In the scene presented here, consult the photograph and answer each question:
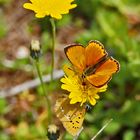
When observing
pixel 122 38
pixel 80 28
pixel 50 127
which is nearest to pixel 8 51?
pixel 80 28

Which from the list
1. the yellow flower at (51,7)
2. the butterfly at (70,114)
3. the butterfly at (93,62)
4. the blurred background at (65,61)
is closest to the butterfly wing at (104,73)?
the butterfly at (93,62)

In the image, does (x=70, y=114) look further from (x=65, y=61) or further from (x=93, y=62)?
(x=65, y=61)

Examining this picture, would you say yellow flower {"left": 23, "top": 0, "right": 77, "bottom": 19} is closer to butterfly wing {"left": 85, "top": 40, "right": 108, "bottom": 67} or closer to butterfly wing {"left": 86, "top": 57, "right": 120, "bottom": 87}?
butterfly wing {"left": 85, "top": 40, "right": 108, "bottom": 67}

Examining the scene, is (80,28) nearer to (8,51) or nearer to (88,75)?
(8,51)

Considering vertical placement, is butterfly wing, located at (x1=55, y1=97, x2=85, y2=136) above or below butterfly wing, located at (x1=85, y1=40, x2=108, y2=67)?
below

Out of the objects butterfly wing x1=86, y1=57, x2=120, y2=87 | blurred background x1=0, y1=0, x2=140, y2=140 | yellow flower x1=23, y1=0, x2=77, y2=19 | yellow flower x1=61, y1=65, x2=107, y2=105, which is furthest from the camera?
blurred background x1=0, y1=0, x2=140, y2=140

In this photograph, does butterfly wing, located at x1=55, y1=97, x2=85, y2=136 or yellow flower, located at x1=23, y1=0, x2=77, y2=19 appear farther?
yellow flower, located at x1=23, y1=0, x2=77, y2=19

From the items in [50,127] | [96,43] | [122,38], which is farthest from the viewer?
[122,38]

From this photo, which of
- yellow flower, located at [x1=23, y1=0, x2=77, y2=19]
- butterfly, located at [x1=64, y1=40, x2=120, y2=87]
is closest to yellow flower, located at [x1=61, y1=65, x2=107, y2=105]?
butterfly, located at [x1=64, y1=40, x2=120, y2=87]

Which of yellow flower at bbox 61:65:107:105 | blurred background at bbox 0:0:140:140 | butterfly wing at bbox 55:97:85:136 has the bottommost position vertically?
blurred background at bbox 0:0:140:140
